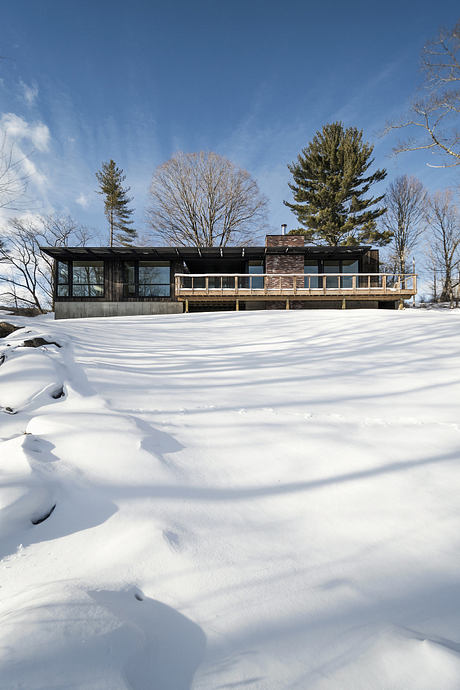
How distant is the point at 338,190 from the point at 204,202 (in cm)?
963

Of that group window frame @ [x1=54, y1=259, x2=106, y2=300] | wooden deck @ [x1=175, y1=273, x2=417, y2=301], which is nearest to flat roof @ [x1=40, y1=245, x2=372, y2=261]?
window frame @ [x1=54, y1=259, x2=106, y2=300]

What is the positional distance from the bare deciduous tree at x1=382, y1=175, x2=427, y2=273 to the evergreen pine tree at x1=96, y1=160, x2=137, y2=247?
72.0ft

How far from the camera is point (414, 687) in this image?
28.8 inches

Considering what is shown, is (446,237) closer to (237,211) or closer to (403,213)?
(403,213)

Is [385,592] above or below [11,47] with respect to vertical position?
below

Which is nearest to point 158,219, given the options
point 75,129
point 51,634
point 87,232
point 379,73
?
point 87,232

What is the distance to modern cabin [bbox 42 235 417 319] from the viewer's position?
14.5 m

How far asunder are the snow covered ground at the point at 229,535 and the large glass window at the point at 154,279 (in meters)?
12.9

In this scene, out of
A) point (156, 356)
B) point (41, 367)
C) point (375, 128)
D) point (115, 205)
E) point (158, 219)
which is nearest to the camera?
point (41, 367)

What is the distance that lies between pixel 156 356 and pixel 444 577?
12.4ft

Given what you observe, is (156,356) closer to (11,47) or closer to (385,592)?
(385,592)

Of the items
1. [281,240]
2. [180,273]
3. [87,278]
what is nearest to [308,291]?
[281,240]

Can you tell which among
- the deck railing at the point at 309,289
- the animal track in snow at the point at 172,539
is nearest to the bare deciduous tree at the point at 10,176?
the deck railing at the point at 309,289

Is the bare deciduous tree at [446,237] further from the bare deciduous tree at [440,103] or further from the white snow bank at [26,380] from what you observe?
the white snow bank at [26,380]
